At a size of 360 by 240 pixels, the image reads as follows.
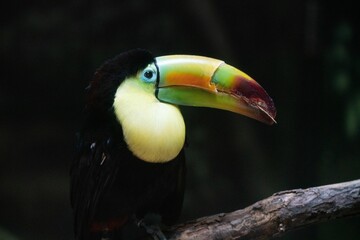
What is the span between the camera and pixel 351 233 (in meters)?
2.13

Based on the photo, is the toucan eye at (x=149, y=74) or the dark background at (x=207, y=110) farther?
the dark background at (x=207, y=110)

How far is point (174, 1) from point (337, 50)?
2.12 ft

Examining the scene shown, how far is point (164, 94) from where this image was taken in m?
1.31

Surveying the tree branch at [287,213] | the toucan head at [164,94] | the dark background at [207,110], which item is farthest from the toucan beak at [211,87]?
the dark background at [207,110]

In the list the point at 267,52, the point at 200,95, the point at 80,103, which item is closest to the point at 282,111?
the point at 267,52

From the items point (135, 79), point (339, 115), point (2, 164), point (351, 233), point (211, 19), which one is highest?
point (211, 19)

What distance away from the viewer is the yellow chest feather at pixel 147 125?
49.1 inches

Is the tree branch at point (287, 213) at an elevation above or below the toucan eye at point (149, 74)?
below

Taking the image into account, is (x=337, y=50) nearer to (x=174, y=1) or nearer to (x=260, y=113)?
(x=174, y=1)

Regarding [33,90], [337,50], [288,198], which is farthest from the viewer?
[337,50]

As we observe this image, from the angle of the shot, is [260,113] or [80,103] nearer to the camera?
[260,113]

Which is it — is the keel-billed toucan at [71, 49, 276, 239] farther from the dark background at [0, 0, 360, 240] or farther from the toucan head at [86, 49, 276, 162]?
the dark background at [0, 0, 360, 240]

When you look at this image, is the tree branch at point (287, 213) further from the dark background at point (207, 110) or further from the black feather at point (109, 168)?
the dark background at point (207, 110)

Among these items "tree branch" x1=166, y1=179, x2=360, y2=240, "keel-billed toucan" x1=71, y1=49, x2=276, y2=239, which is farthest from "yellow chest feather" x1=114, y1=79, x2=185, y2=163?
"tree branch" x1=166, y1=179, x2=360, y2=240
